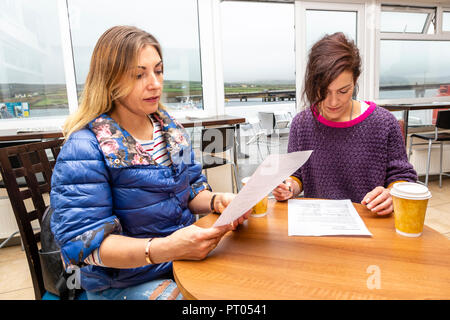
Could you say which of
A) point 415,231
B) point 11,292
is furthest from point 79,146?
point 11,292

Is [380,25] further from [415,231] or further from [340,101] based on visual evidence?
[415,231]

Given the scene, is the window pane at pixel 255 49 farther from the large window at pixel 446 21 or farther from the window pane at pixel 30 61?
the large window at pixel 446 21

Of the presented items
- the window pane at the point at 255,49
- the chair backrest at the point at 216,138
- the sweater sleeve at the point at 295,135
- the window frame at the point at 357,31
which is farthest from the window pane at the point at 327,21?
the sweater sleeve at the point at 295,135

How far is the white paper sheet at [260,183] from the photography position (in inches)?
25.7

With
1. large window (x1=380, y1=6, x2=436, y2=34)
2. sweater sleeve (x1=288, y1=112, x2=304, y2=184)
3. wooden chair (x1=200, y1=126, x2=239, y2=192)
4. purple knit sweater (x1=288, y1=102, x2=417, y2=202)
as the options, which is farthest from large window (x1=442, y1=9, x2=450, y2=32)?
sweater sleeve (x1=288, y1=112, x2=304, y2=184)

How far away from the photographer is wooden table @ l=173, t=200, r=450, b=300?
Answer: 59 centimetres

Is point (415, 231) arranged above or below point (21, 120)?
below

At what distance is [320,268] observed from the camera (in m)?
0.67

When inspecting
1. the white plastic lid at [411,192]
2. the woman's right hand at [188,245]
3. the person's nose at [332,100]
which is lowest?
the woman's right hand at [188,245]

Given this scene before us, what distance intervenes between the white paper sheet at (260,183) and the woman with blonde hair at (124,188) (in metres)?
0.09

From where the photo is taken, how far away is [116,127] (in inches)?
36.7

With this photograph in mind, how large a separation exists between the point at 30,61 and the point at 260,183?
333cm

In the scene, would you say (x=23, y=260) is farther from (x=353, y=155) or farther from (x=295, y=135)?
(x=353, y=155)

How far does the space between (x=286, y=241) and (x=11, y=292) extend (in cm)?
202
